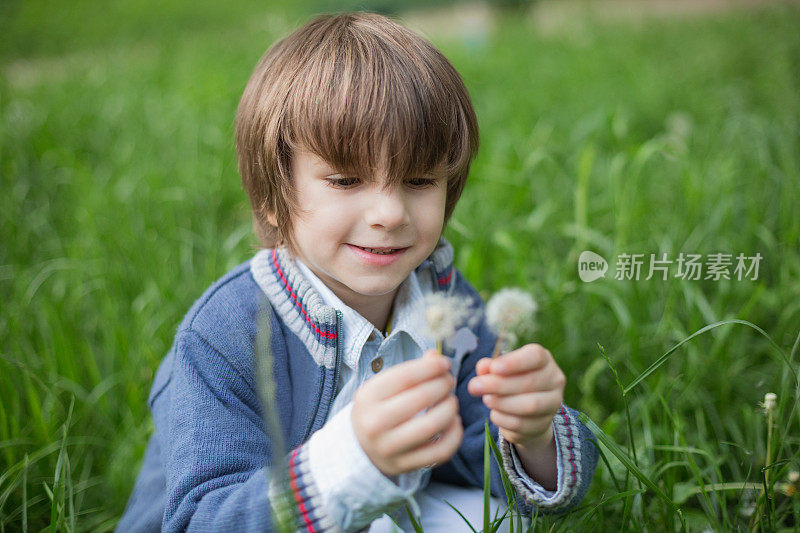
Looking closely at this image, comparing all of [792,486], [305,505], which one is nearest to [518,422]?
[305,505]

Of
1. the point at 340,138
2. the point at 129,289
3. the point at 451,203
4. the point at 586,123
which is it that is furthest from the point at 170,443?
the point at 586,123

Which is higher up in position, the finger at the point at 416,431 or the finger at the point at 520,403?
the finger at the point at 416,431

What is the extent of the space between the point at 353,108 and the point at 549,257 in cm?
122

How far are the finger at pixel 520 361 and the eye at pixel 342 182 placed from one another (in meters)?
0.40

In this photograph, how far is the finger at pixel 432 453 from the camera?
2.65 ft

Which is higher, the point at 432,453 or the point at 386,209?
the point at 386,209

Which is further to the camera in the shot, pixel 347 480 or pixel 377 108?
pixel 377 108

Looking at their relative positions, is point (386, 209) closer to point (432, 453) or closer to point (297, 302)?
point (297, 302)

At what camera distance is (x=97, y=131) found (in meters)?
3.34

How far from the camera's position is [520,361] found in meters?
0.84

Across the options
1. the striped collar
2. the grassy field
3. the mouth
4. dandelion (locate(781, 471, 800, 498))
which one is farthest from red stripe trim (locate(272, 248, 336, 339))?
dandelion (locate(781, 471, 800, 498))

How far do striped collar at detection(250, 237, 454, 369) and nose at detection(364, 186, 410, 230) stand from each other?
186 millimetres

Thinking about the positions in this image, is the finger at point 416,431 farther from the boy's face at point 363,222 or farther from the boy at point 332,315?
the boy's face at point 363,222

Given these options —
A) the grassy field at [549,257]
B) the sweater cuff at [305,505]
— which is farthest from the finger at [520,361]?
the sweater cuff at [305,505]
